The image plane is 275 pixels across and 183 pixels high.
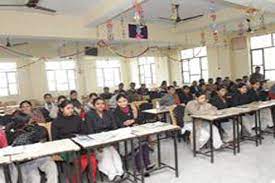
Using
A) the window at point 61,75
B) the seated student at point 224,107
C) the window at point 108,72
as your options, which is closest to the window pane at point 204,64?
the window at point 108,72

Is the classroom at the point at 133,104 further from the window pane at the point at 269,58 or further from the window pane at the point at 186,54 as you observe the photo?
the window pane at the point at 186,54

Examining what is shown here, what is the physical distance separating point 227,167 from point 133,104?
7.84ft

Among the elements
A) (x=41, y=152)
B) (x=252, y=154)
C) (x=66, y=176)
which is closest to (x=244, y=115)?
(x=252, y=154)

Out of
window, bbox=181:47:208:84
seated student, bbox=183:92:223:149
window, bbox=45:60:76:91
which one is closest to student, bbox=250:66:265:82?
window, bbox=181:47:208:84

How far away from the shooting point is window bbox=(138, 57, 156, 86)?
44.2ft

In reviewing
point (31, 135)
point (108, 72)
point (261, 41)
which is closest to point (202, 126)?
point (31, 135)

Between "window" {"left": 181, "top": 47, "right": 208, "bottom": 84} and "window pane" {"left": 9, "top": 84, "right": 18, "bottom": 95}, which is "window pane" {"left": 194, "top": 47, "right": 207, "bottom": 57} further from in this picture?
"window pane" {"left": 9, "top": 84, "right": 18, "bottom": 95}

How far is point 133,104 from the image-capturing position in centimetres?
571

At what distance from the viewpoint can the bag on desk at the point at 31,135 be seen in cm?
332

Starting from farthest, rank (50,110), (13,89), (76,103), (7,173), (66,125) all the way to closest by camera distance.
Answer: (13,89)
(50,110)
(76,103)
(66,125)
(7,173)

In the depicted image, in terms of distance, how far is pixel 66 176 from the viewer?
3434 mm

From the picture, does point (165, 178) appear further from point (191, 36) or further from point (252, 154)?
point (191, 36)

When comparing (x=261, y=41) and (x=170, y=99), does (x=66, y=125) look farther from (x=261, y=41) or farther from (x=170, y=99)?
(x=261, y=41)

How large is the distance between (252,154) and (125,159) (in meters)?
1.97
